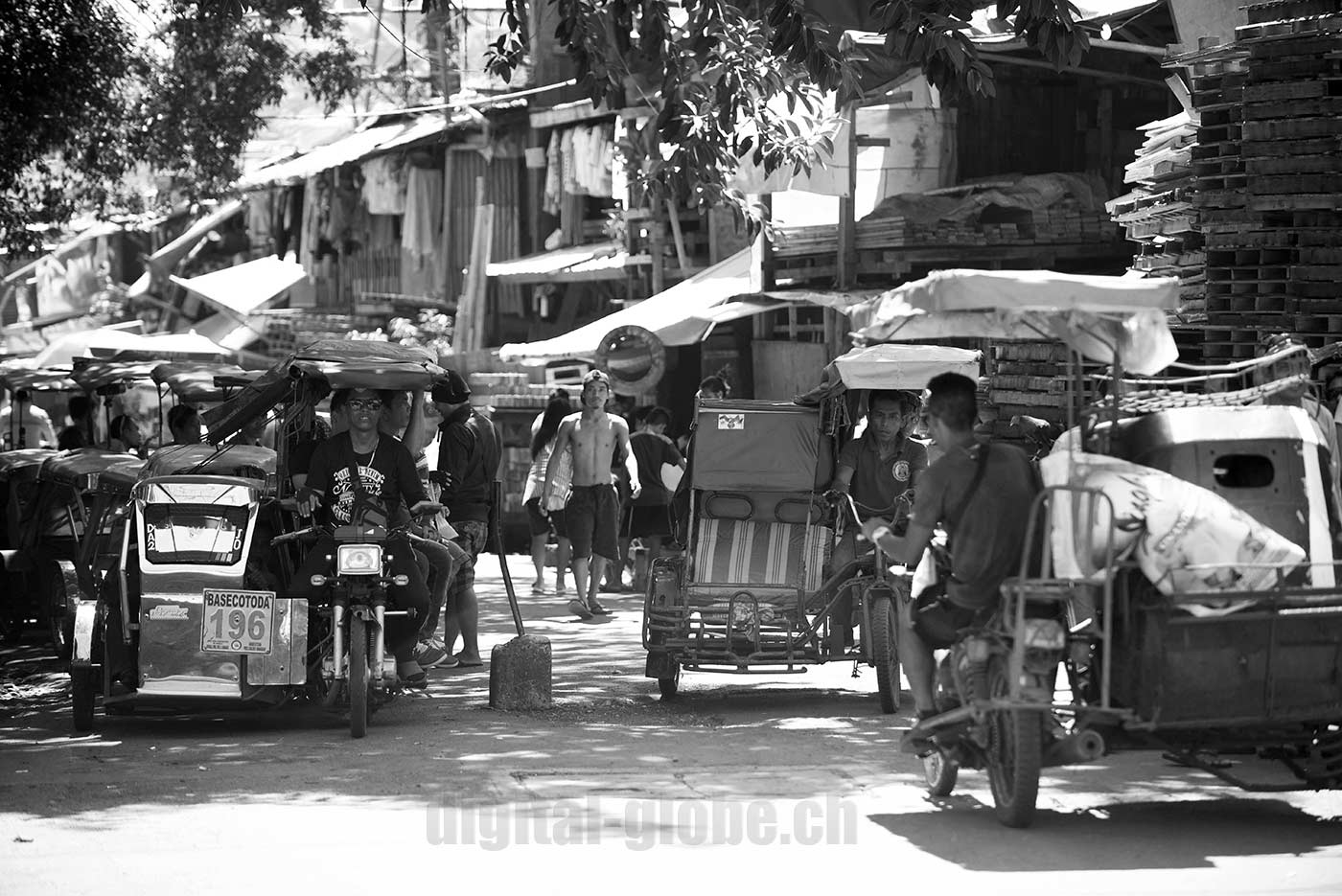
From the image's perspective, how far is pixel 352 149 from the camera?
3269cm

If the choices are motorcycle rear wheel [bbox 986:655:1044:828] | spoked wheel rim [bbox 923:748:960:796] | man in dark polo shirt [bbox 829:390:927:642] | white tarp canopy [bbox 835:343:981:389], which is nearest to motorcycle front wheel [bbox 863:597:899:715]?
man in dark polo shirt [bbox 829:390:927:642]

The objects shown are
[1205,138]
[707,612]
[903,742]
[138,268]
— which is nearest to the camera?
[903,742]

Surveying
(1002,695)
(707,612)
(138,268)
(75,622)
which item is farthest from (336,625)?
(138,268)

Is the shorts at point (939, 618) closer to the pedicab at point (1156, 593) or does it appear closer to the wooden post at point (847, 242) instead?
the pedicab at point (1156, 593)

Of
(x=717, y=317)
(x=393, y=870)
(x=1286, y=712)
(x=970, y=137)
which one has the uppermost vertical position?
(x=970, y=137)

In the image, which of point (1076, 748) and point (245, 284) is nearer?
point (1076, 748)

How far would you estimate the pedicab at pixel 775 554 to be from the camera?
35.5 feet

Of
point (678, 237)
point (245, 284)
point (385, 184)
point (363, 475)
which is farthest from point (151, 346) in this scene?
point (363, 475)

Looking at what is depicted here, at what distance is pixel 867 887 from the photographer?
6391mm

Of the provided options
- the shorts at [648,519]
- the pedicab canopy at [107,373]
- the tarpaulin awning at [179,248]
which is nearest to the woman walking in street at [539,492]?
the shorts at [648,519]

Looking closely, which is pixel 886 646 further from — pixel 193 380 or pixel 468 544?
pixel 193 380

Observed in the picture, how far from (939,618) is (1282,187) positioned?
533 centimetres

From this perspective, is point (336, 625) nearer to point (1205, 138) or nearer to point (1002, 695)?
point (1002, 695)

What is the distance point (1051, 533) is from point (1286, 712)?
112 cm
